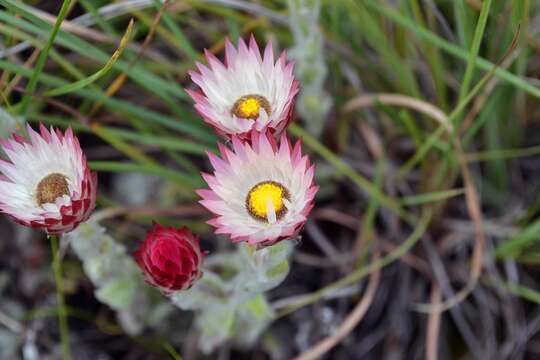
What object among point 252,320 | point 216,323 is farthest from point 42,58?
point 252,320

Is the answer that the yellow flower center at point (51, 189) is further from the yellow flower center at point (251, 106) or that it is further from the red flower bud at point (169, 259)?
the yellow flower center at point (251, 106)

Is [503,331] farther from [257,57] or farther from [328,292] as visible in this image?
[257,57]

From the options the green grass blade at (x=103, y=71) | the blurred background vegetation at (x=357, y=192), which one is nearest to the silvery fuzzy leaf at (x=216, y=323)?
the blurred background vegetation at (x=357, y=192)

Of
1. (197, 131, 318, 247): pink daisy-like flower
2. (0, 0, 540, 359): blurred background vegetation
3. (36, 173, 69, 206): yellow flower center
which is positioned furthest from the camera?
(0, 0, 540, 359): blurred background vegetation

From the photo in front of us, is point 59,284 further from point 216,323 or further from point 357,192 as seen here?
point 357,192

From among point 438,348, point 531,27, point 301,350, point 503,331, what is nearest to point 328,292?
point 301,350

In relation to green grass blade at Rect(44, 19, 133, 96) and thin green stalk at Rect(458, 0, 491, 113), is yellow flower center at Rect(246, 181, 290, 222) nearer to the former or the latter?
green grass blade at Rect(44, 19, 133, 96)

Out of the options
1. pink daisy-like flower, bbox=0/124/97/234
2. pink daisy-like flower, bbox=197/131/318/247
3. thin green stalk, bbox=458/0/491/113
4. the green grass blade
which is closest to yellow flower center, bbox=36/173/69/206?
pink daisy-like flower, bbox=0/124/97/234
